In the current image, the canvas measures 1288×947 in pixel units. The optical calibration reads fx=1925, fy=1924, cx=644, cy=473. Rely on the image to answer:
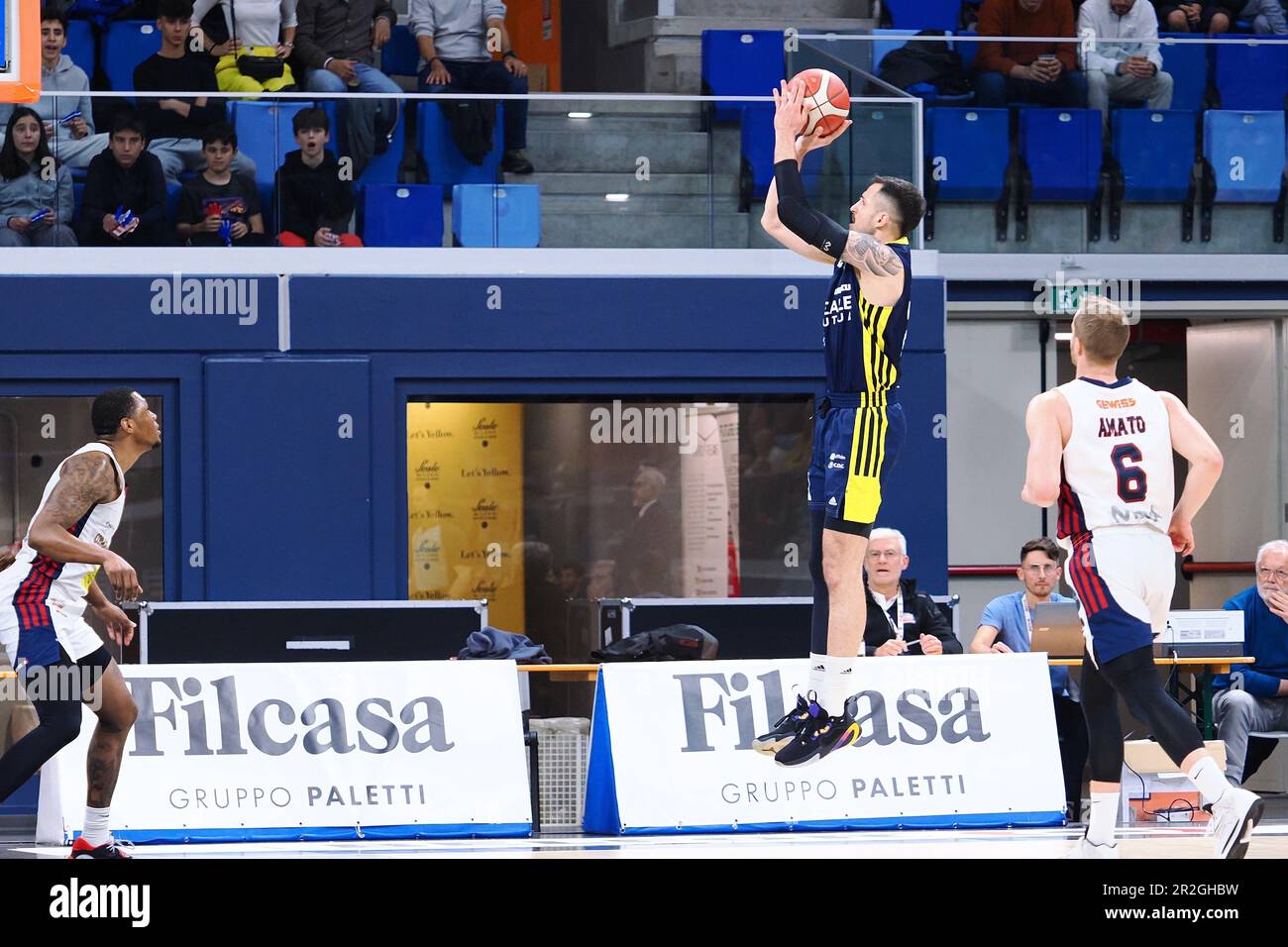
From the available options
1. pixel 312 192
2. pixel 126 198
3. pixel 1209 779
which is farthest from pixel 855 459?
pixel 126 198

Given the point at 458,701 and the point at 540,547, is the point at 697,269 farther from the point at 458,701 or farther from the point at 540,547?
the point at 458,701

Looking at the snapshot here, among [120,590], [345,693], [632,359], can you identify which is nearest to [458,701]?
[345,693]

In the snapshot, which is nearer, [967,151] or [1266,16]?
[967,151]

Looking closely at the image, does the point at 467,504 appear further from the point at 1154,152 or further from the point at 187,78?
the point at 1154,152

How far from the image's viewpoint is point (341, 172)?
1194cm

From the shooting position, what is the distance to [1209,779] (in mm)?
6699

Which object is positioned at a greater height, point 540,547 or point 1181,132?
point 1181,132

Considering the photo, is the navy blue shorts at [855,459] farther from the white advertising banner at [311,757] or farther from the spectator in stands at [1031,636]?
the spectator in stands at [1031,636]

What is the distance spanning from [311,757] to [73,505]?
227 cm
